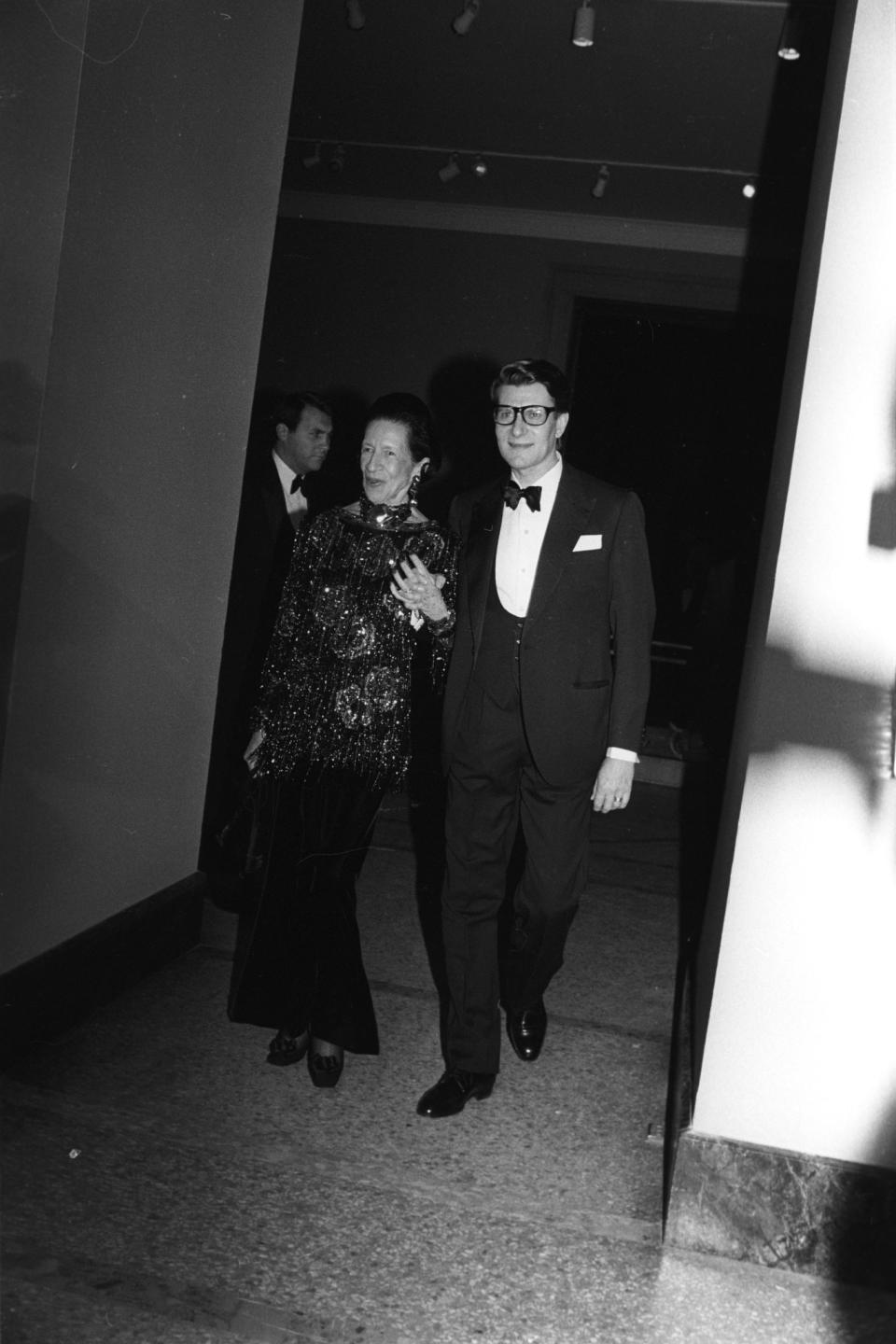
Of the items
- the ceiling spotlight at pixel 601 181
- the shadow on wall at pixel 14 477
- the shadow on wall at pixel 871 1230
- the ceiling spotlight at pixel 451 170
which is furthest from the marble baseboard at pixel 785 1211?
the ceiling spotlight at pixel 451 170

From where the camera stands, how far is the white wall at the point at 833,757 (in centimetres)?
231

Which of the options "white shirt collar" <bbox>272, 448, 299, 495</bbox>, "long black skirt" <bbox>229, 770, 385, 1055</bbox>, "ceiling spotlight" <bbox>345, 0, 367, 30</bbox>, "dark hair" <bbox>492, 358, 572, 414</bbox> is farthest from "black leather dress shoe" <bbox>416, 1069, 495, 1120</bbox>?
"ceiling spotlight" <bbox>345, 0, 367, 30</bbox>

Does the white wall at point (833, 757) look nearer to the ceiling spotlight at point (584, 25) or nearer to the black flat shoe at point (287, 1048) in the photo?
the black flat shoe at point (287, 1048)

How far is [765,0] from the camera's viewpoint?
203 inches

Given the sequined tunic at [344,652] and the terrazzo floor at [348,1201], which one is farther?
the sequined tunic at [344,652]

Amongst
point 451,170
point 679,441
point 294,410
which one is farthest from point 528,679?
point 679,441

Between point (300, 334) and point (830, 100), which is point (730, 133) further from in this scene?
point (830, 100)

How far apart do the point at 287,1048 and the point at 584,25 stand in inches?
161

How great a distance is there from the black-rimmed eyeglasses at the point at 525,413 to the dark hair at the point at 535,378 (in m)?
0.03

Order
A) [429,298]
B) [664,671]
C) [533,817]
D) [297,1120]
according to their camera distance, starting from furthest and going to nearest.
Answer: [664,671]
[429,298]
[533,817]
[297,1120]

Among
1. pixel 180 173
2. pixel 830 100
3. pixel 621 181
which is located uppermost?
pixel 621 181

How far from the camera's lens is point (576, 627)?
9.82ft

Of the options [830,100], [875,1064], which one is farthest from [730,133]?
[875,1064]

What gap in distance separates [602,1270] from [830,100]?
2.55 metres
